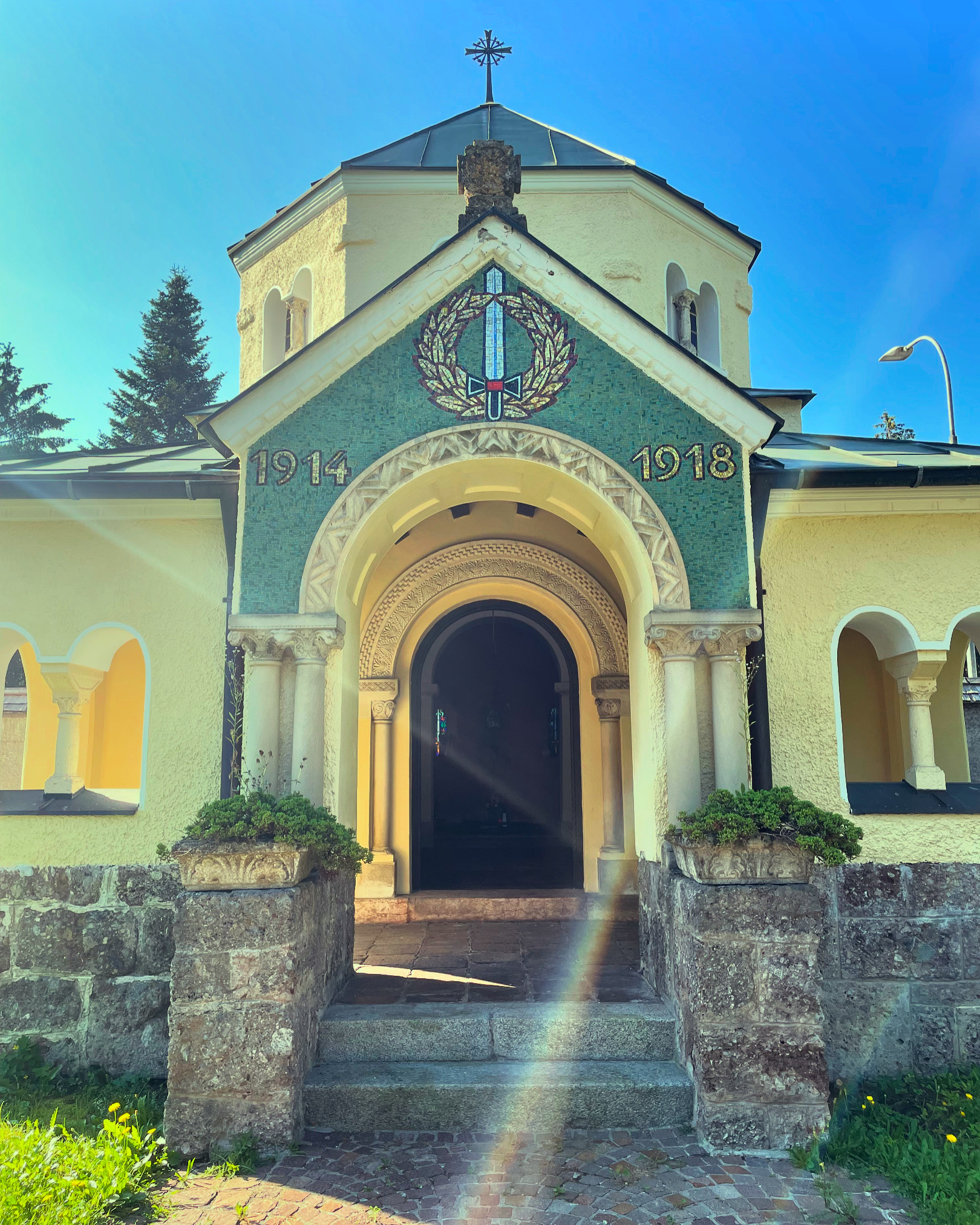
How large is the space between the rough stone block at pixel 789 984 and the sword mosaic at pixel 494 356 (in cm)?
357

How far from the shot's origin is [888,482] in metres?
6.14

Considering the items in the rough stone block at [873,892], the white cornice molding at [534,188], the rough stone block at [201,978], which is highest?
the white cornice molding at [534,188]

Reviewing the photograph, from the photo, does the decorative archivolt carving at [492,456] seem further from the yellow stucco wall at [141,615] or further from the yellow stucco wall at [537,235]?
the yellow stucco wall at [537,235]

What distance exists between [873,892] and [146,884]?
15.6 ft

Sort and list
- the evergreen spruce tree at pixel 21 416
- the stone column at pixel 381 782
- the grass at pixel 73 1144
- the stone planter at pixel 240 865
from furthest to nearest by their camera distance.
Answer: the evergreen spruce tree at pixel 21 416 → the stone column at pixel 381 782 → the stone planter at pixel 240 865 → the grass at pixel 73 1144

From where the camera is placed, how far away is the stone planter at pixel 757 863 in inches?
182

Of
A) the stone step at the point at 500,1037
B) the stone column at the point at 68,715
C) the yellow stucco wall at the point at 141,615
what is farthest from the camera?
the stone column at the point at 68,715

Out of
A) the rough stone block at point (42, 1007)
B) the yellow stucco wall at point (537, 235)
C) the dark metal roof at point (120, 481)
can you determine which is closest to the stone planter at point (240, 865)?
the rough stone block at point (42, 1007)

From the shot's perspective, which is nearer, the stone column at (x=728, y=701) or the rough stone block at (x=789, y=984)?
the rough stone block at (x=789, y=984)

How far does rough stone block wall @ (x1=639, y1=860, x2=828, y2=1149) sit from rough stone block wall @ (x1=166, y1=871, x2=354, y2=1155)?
6.89 feet

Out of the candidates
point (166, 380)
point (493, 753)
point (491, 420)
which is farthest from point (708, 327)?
point (166, 380)

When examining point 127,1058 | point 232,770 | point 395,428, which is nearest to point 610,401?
point 395,428

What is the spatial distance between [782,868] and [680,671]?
134cm

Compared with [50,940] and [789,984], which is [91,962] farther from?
[789,984]
